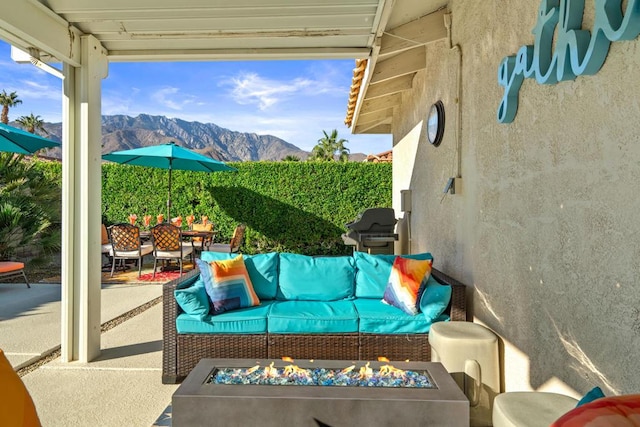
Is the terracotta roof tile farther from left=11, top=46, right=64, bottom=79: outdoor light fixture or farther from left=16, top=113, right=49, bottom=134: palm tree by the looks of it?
left=16, top=113, right=49, bottom=134: palm tree

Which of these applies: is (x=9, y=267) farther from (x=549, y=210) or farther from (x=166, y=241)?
(x=549, y=210)

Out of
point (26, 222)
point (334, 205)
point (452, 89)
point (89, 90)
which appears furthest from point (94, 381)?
point (334, 205)

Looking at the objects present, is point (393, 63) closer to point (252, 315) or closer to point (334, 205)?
point (252, 315)

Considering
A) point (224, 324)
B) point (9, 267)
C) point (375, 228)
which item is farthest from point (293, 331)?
point (9, 267)

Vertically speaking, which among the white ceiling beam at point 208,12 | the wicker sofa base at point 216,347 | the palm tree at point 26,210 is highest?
the white ceiling beam at point 208,12

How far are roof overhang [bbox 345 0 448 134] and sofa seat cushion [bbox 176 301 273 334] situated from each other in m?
2.51

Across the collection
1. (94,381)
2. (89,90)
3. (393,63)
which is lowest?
(94,381)

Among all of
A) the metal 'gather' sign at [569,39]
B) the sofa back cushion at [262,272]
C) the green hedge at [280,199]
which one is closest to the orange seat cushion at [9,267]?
the sofa back cushion at [262,272]

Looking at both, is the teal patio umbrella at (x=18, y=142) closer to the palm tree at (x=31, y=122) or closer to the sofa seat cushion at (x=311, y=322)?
the sofa seat cushion at (x=311, y=322)

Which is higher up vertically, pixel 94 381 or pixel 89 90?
pixel 89 90

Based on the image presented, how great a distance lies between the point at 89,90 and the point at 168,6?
1.13 m

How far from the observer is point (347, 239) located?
768 cm

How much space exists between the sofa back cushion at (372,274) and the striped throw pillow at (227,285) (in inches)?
38.0

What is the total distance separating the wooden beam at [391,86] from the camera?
650cm
